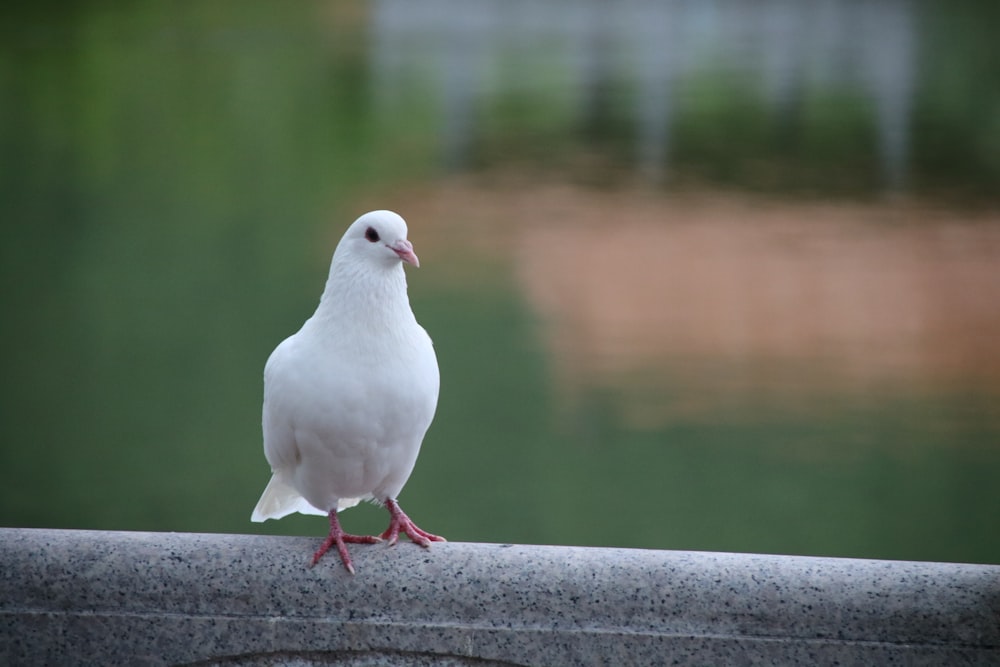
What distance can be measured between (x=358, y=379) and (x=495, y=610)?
0.37m

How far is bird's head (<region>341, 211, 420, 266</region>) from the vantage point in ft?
5.21

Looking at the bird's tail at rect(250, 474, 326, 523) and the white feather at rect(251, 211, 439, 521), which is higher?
the white feather at rect(251, 211, 439, 521)

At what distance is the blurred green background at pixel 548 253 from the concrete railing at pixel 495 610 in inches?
120

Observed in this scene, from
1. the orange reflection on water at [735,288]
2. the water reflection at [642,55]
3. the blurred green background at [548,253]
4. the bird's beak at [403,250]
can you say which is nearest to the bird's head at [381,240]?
the bird's beak at [403,250]

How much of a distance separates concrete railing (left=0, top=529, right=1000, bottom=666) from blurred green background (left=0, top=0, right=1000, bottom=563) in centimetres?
304

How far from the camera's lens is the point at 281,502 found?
185 cm

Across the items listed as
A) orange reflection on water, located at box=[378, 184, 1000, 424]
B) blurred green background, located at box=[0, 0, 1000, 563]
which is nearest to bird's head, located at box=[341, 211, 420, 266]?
blurred green background, located at box=[0, 0, 1000, 563]

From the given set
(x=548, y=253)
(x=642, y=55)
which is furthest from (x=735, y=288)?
(x=642, y=55)

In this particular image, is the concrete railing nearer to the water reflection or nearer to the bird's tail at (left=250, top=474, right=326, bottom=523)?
the bird's tail at (left=250, top=474, right=326, bottom=523)

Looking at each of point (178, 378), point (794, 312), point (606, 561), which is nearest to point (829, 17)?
point (794, 312)

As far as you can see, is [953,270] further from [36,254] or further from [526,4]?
[36,254]

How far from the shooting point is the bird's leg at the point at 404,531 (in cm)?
159

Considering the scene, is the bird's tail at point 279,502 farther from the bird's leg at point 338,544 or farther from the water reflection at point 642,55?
the water reflection at point 642,55

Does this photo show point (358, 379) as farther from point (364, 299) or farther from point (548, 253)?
point (548, 253)
